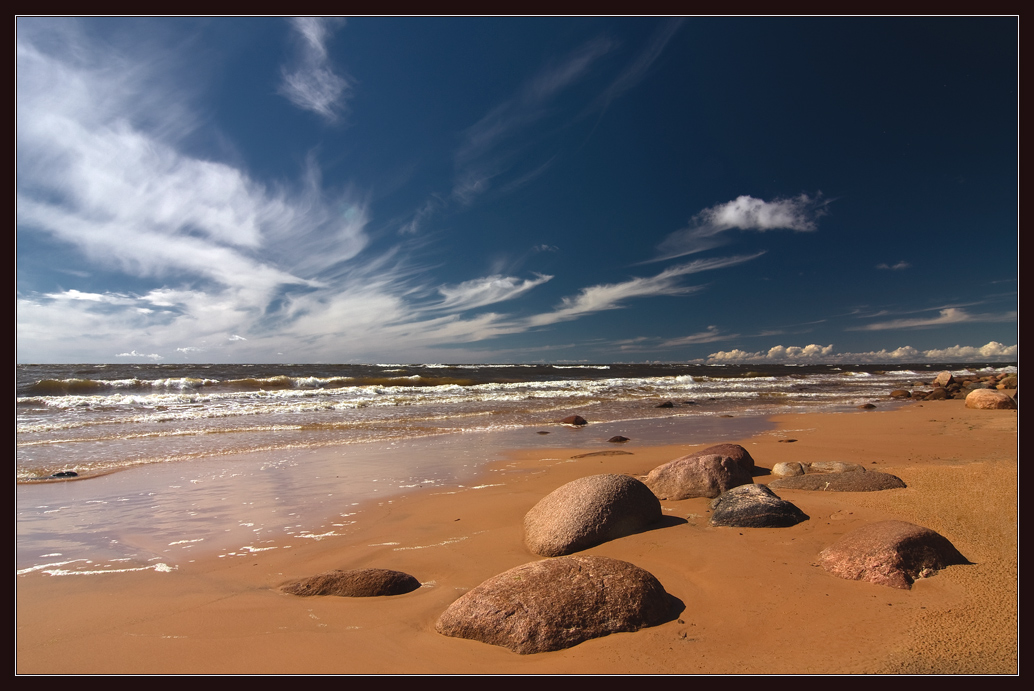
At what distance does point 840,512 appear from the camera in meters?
4.52

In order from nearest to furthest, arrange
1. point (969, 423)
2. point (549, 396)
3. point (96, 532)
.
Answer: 1. point (96, 532)
2. point (969, 423)
3. point (549, 396)

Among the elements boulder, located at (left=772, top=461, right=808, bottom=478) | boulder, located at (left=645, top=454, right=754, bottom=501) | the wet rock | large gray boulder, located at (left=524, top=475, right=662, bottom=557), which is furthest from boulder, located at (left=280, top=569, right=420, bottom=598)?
the wet rock

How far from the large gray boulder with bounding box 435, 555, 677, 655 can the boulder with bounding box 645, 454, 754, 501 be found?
9.14 ft

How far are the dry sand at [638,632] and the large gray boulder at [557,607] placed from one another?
0.08 meters

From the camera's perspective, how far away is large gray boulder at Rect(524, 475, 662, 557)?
13.6 feet

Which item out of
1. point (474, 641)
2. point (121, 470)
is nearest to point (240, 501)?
point (121, 470)

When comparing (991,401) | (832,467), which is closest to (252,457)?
(832,467)

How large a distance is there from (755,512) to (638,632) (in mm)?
2303

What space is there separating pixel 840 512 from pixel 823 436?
271 inches

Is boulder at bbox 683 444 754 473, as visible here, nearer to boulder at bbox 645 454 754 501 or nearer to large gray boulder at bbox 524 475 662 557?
boulder at bbox 645 454 754 501

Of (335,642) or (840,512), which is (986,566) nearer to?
(840,512)

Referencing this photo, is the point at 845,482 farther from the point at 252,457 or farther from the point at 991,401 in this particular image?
the point at 991,401

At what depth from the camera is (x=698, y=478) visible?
18.3 ft

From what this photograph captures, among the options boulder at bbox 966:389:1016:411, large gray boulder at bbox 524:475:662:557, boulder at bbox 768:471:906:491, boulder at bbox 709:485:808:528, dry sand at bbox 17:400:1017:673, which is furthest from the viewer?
boulder at bbox 966:389:1016:411
